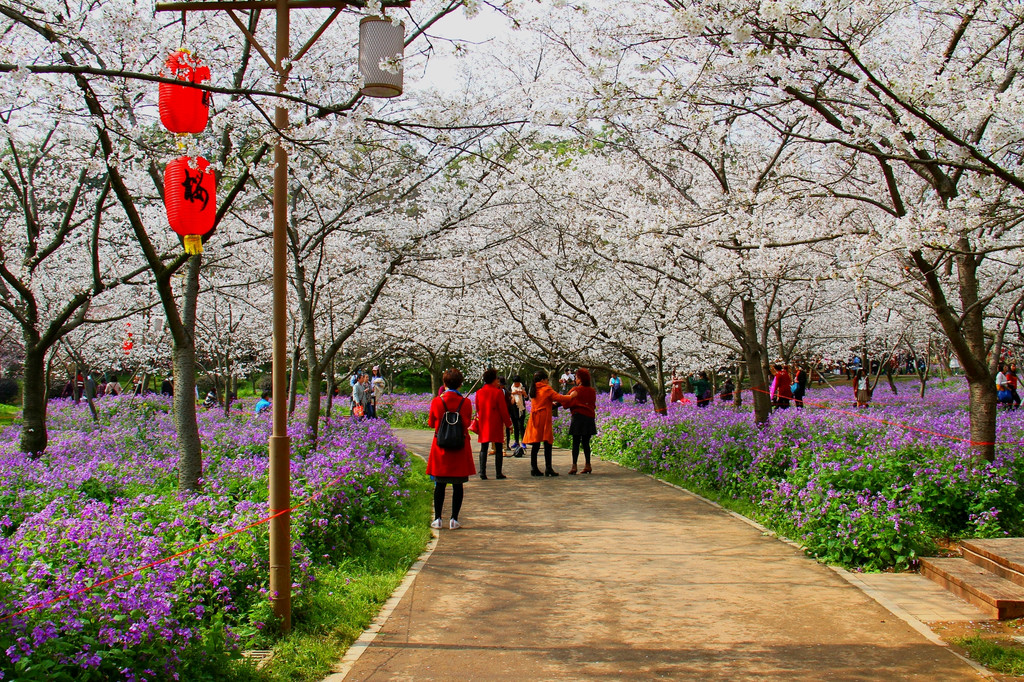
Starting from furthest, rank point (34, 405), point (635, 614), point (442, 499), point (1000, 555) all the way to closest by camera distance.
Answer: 1. point (34, 405)
2. point (442, 499)
3. point (1000, 555)
4. point (635, 614)

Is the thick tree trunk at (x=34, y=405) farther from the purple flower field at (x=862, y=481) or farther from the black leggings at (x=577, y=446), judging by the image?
the purple flower field at (x=862, y=481)

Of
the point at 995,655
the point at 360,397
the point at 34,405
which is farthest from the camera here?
the point at 360,397

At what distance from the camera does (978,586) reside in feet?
19.3

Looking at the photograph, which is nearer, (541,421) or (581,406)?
(581,406)

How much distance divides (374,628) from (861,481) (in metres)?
5.25

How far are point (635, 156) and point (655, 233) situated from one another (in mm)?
3053

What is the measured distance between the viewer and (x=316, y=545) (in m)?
6.83

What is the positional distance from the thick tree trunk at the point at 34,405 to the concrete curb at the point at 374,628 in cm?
549

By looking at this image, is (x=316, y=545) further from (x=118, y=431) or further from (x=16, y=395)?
(x=16, y=395)

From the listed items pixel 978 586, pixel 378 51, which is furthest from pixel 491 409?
pixel 978 586

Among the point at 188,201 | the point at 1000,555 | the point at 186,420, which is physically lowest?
the point at 1000,555

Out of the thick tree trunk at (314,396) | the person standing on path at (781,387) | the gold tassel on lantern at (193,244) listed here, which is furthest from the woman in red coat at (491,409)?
the person standing on path at (781,387)

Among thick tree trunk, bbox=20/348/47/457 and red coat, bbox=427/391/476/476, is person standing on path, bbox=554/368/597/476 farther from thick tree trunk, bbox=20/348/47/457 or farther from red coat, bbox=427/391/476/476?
thick tree trunk, bbox=20/348/47/457

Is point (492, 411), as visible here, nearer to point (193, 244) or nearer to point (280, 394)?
point (193, 244)
